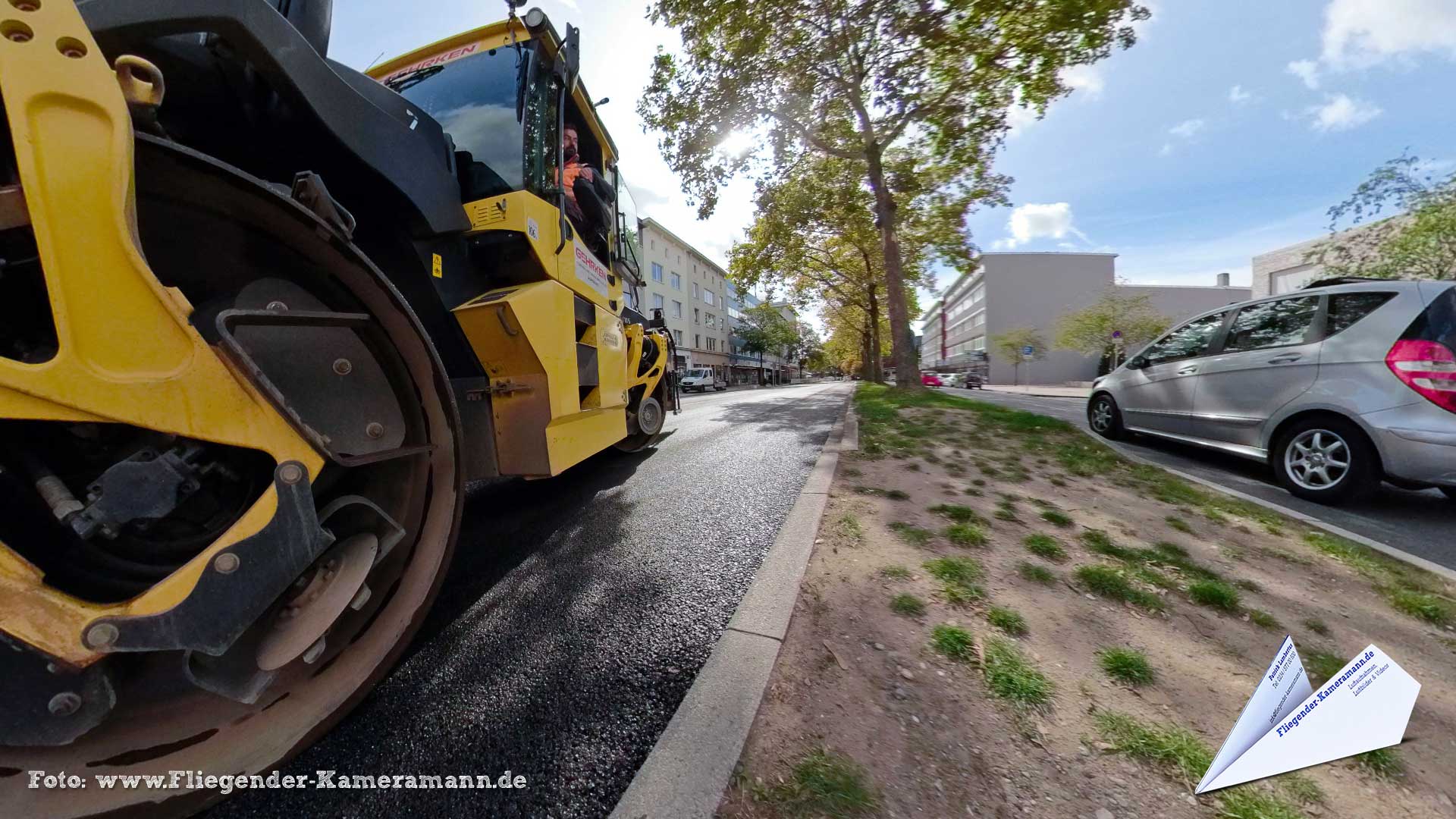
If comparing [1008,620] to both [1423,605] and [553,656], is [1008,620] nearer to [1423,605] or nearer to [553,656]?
[553,656]

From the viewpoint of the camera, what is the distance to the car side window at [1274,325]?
3.66m

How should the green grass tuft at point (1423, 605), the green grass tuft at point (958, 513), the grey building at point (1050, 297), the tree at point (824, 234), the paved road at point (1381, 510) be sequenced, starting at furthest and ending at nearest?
the grey building at point (1050, 297)
the tree at point (824, 234)
the green grass tuft at point (958, 513)
the paved road at point (1381, 510)
the green grass tuft at point (1423, 605)

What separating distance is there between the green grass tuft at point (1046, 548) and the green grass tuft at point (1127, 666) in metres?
0.73

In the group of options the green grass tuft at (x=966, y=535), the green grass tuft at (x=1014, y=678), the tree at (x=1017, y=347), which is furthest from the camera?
the tree at (x=1017, y=347)

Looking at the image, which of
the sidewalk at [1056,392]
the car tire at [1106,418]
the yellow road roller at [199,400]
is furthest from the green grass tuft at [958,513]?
the sidewalk at [1056,392]

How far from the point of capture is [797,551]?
2.36m

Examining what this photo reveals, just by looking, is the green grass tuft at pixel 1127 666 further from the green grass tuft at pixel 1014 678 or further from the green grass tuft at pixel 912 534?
the green grass tuft at pixel 912 534

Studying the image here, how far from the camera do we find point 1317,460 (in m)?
3.42

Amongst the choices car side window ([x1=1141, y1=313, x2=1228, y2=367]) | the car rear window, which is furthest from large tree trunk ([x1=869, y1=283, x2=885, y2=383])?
the car rear window

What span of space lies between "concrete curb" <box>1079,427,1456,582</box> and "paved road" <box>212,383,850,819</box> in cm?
326

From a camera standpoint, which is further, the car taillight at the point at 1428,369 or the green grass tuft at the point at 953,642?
the car taillight at the point at 1428,369

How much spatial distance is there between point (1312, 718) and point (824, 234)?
770 inches

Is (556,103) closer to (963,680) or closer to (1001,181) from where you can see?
(963,680)

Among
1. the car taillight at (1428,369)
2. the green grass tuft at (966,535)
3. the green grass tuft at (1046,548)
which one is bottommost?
the green grass tuft at (1046,548)
